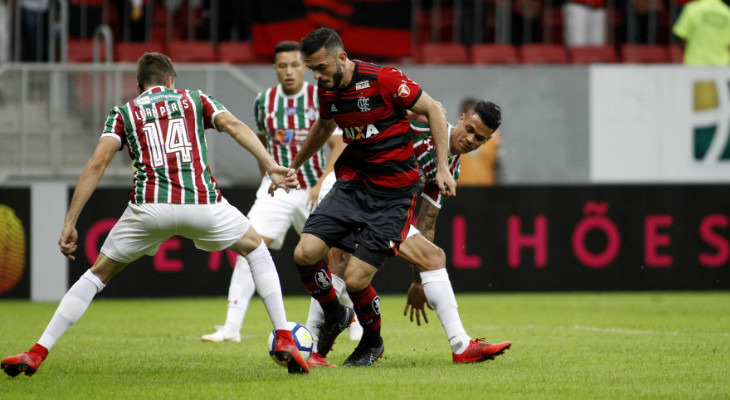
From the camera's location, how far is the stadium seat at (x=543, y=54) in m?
15.6

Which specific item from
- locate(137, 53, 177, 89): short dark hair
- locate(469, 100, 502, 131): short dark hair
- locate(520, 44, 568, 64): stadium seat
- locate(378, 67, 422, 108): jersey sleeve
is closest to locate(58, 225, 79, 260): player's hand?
locate(137, 53, 177, 89): short dark hair

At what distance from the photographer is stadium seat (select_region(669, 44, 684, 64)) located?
1596 cm

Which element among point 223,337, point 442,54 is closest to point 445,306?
point 223,337

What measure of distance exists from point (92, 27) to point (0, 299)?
16.3 feet

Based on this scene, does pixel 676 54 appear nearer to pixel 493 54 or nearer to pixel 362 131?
pixel 493 54

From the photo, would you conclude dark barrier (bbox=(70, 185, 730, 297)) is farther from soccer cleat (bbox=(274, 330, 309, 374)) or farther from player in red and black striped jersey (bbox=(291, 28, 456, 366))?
soccer cleat (bbox=(274, 330, 309, 374))

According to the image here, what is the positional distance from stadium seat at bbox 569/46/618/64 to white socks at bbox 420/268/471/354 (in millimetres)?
9925

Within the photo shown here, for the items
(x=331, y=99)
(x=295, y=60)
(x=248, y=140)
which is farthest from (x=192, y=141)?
(x=295, y=60)

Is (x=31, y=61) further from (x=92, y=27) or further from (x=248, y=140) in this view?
(x=248, y=140)

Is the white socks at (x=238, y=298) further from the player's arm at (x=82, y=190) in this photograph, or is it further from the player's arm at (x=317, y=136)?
the player's arm at (x=82, y=190)

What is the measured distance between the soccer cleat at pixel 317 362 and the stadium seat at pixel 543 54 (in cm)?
1018

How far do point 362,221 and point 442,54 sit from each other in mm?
9979

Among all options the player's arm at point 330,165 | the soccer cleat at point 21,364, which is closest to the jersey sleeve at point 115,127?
the soccer cleat at point 21,364

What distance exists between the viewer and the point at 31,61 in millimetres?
14047
